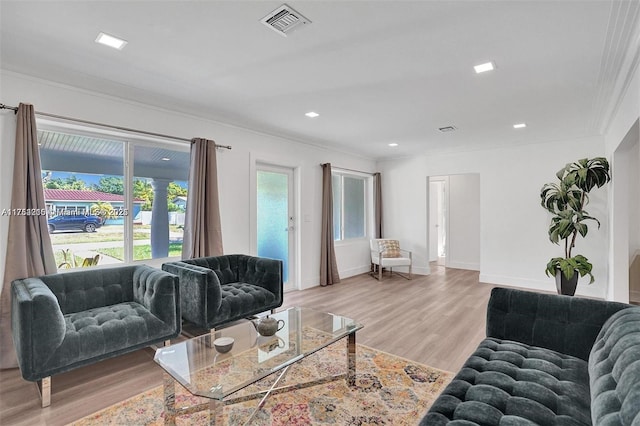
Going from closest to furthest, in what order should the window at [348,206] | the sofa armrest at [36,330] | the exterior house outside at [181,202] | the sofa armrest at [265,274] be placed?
the sofa armrest at [36,330] < the sofa armrest at [265,274] < the exterior house outside at [181,202] < the window at [348,206]

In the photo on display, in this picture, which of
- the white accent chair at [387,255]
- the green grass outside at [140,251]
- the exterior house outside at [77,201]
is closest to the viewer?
the exterior house outside at [77,201]

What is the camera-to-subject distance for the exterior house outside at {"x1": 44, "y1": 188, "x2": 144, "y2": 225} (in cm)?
314

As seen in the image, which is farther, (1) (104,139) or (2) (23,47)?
(1) (104,139)

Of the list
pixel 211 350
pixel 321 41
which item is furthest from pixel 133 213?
pixel 321 41

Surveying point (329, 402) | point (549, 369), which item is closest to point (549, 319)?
point (549, 369)

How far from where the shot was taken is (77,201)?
3.29 metres

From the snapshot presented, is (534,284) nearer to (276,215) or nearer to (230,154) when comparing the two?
(276,215)

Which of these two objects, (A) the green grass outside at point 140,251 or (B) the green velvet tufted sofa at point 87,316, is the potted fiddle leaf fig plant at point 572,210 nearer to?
(B) the green velvet tufted sofa at point 87,316

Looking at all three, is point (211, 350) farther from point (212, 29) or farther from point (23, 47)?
point (23, 47)

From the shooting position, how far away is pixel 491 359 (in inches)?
75.4

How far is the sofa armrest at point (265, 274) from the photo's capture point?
373cm

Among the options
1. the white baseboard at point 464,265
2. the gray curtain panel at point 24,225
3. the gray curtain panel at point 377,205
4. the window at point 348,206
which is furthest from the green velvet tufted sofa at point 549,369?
the white baseboard at point 464,265

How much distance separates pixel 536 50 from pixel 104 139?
4.12 metres

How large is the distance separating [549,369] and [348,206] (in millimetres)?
5385
